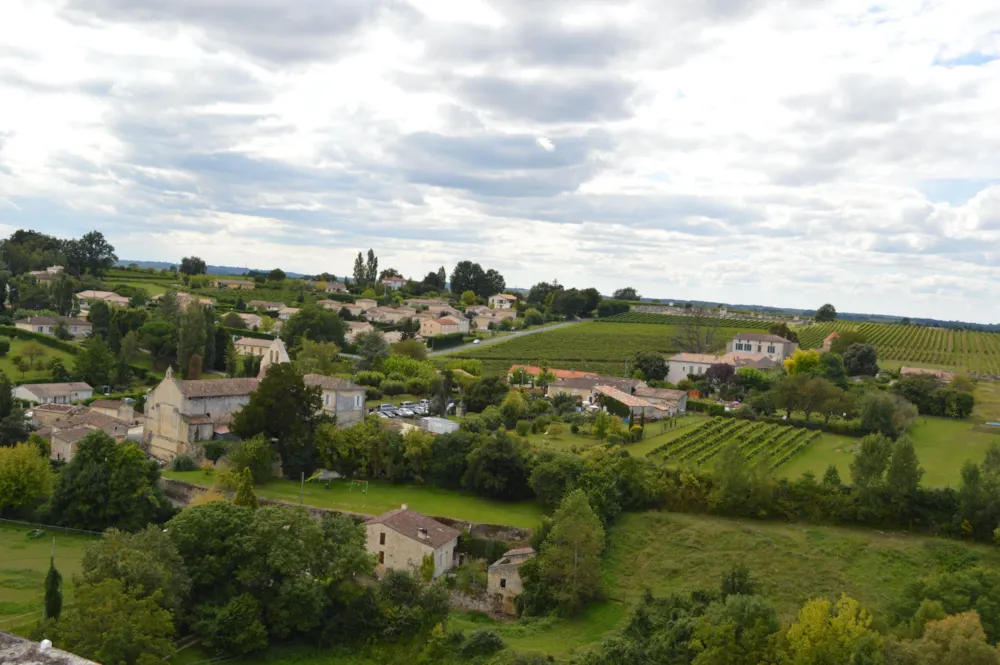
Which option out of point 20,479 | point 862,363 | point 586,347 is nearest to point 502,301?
point 586,347

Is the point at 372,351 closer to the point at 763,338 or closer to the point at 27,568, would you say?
the point at 763,338

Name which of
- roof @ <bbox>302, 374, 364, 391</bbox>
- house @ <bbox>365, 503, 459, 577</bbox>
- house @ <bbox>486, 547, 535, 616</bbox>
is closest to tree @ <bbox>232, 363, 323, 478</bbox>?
roof @ <bbox>302, 374, 364, 391</bbox>

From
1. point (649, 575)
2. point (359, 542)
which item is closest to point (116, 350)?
point (359, 542)

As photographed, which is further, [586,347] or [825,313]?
[825,313]

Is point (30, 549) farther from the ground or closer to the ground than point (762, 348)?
closer to the ground

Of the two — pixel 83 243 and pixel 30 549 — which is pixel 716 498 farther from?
pixel 83 243

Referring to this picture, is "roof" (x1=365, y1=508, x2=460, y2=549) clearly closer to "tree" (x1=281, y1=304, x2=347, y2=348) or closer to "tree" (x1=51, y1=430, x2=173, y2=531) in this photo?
"tree" (x1=51, y1=430, x2=173, y2=531)
